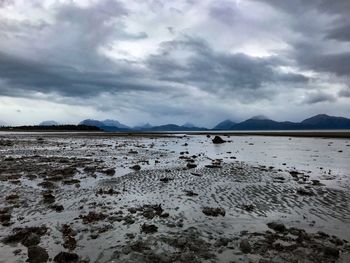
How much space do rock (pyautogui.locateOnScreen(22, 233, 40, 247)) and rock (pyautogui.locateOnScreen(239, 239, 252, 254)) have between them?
25.6ft

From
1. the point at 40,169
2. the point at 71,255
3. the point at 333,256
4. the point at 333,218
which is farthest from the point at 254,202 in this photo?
the point at 40,169

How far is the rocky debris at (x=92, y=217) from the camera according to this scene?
14.7 metres

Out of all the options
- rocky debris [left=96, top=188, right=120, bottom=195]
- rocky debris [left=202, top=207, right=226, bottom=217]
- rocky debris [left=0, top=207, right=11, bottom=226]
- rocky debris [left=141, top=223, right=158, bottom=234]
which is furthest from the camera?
rocky debris [left=96, top=188, right=120, bottom=195]

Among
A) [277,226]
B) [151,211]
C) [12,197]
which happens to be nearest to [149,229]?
[151,211]

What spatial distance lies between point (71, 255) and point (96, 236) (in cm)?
229

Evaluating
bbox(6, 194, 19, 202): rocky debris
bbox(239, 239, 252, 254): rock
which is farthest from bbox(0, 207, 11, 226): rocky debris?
bbox(239, 239, 252, 254): rock

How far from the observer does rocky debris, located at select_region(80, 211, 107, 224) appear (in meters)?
14.7

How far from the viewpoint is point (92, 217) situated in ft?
49.3

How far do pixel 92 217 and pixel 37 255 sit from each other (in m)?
4.69

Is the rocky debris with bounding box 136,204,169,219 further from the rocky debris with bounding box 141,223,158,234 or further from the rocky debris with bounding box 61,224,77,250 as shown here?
the rocky debris with bounding box 61,224,77,250

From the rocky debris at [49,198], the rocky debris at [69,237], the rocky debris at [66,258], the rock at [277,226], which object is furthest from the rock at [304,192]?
the rocky debris at [49,198]

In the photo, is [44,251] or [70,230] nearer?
[44,251]

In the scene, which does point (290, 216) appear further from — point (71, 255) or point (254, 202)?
point (71, 255)

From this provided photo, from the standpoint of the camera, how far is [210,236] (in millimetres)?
12789
